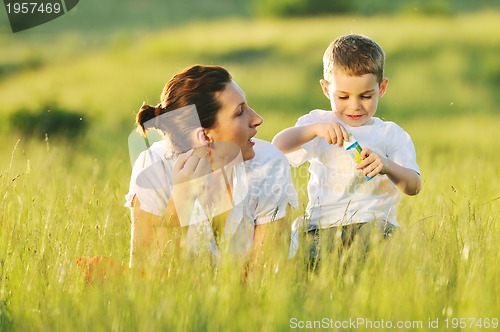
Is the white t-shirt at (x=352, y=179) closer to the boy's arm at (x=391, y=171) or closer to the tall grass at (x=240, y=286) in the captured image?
the boy's arm at (x=391, y=171)

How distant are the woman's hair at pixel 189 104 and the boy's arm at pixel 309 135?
Result: 0.46 m

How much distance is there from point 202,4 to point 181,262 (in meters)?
35.1

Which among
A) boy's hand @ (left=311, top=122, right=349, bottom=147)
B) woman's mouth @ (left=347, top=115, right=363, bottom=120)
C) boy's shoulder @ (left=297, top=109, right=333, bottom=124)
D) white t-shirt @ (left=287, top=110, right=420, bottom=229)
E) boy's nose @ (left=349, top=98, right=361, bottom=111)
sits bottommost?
white t-shirt @ (left=287, top=110, right=420, bottom=229)

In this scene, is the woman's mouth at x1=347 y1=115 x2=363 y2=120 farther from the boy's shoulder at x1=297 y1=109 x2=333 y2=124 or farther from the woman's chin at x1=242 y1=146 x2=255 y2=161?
the woman's chin at x1=242 y1=146 x2=255 y2=161

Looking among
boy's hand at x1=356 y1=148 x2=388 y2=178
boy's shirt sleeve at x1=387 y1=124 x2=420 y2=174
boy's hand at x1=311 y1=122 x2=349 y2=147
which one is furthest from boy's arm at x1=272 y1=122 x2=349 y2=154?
boy's shirt sleeve at x1=387 y1=124 x2=420 y2=174

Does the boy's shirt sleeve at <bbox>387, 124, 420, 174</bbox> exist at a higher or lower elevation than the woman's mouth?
lower

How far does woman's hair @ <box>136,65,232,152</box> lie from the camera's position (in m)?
4.16

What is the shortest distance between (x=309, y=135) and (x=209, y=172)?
0.55 m

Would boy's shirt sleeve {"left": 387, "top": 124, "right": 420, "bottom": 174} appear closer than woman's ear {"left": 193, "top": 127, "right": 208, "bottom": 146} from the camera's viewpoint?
No

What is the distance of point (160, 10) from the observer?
37.1 meters

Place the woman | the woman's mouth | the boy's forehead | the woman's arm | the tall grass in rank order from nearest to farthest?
the tall grass
the woman's arm
the woman
the boy's forehead
the woman's mouth

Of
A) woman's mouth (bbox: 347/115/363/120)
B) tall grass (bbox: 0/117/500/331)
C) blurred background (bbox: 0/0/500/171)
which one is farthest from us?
blurred background (bbox: 0/0/500/171)

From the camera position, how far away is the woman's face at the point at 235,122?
412 cm

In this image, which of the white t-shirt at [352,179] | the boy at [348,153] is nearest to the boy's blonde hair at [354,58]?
the boy at [348,153]
